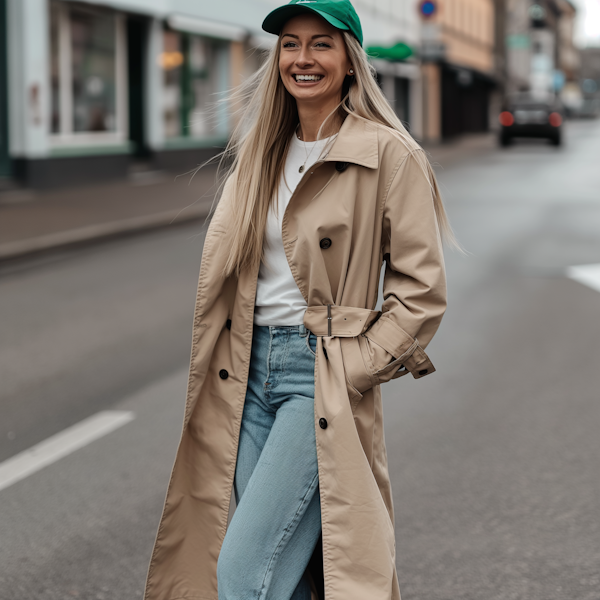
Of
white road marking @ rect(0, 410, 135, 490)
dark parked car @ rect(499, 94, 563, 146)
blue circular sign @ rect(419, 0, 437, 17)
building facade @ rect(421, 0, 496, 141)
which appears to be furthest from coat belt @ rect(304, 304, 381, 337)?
building facade @ rect(421, 0, 496, 141)

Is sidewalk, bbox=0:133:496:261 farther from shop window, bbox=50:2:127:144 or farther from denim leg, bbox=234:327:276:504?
denim leg, bbox=234:327:276:504

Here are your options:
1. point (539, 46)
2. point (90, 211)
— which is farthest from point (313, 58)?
point (539, 46)

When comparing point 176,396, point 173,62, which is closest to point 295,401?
point 176,396

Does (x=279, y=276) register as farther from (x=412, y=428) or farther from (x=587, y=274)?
(x=587, y=274)

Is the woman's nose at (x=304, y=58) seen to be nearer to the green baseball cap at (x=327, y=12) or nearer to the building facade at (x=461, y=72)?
the green baseball cap at (x=327, y=12)

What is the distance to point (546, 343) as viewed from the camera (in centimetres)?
705

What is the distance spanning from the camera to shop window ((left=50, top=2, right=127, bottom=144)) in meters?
17.2

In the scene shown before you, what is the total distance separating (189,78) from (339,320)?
20.7m

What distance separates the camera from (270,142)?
252cm

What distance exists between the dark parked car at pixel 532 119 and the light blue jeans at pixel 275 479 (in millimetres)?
32776

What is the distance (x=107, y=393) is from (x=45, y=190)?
11.3 m

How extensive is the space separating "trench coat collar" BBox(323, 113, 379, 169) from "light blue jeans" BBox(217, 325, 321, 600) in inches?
16.5

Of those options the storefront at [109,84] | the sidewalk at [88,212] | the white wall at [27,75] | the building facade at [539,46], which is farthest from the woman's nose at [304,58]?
the building facade at [539,46]

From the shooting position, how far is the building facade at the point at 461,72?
1698 inches
